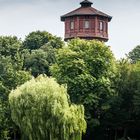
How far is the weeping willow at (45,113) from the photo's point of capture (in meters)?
50.2

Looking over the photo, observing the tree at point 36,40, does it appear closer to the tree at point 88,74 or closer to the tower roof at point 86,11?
the tower roof at point 86,11

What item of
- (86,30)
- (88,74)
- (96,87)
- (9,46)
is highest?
(86,30)

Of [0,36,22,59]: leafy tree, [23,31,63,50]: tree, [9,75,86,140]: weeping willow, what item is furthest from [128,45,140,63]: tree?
[9,75,86,140]: weeping willow

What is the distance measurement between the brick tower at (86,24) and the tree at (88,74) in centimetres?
2002

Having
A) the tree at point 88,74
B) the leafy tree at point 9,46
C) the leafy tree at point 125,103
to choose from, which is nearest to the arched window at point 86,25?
the leafy tree at point 9,46

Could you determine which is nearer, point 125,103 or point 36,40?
point 125,103

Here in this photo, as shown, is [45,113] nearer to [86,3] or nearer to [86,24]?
[86,24]

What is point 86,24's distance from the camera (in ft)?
273

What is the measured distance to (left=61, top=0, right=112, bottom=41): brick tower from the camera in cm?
8281

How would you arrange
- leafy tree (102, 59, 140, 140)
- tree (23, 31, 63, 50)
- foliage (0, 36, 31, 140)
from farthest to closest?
tree (23, 31, 63, 50)
leafy tree (102, 59, 140, 140)
foliage (0, 36, 31, 140)

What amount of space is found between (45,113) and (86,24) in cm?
3416

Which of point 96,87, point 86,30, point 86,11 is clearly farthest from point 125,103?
point 86,11

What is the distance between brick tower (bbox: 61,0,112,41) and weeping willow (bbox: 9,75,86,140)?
1247 inches

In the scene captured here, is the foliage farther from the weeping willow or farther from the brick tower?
the brick tower
